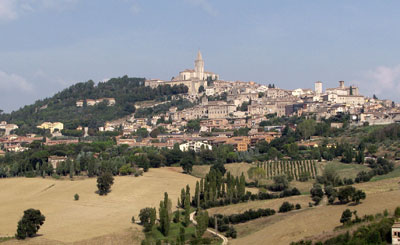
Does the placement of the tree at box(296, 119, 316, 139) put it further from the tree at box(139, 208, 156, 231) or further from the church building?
the church building

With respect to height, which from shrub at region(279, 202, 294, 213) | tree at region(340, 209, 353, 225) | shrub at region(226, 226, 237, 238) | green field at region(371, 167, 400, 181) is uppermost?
green field at region(371, 167, 400, 181)

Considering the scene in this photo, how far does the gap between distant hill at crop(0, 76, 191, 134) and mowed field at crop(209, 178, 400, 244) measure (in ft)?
247

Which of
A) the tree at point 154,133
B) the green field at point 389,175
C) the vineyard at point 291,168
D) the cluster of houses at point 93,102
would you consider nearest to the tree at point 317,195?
the green field at point 389,175

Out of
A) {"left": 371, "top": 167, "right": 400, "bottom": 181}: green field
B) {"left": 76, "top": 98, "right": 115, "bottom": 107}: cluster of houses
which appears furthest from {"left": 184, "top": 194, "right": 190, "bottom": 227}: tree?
{"left": 76, "top": 98, "right": 115, "bottom": 107}: cluster of houses

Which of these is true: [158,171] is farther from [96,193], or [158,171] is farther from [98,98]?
[98,98]

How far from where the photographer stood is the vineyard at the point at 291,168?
64.1m

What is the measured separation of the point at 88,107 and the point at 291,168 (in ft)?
242

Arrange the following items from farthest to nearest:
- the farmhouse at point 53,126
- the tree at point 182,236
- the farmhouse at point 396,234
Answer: the farmhouse at point 53,126, the tree at point 182,236, the farmhouse at point 396,234

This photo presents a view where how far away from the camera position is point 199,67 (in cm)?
14288

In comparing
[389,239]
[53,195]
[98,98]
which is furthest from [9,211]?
[98,98]

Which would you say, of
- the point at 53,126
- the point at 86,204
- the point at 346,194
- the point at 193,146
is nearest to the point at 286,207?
the point at 346,194

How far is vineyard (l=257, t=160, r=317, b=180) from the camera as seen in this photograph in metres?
64.1

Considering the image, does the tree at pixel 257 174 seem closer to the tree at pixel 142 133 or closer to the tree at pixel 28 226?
the tree at pixel 28 226

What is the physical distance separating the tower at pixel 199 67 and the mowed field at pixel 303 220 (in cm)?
9408
